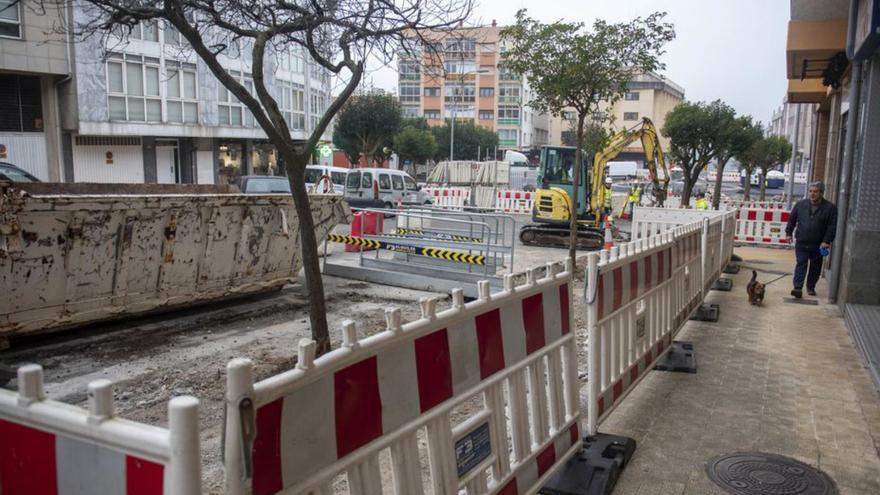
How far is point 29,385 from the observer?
5.13ft

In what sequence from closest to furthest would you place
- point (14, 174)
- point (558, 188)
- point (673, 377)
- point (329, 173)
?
point (673, 377)
point (14, 174)
point (558, 188)
point (329, 173)

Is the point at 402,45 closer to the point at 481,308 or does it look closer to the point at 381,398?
the point at 481,308

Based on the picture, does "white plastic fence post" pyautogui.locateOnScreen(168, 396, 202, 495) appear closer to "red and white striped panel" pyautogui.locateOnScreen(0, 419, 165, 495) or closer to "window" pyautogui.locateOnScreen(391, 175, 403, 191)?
"red and white striped panel" pyautogui.locateOnScreen(0, 419, 165, 495)

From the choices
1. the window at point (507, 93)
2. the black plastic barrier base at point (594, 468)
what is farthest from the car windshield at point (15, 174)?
the window at point (507, 93)

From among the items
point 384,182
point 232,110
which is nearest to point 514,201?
point 384,182

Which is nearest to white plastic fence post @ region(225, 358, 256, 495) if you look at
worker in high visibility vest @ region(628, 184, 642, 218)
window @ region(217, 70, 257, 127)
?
worker in high visibility vest @ region(628, 184, 642, 218)

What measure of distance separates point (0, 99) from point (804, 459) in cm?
2777

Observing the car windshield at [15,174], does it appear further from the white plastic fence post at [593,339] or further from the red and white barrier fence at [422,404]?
the white plastic fence post at [593,339]

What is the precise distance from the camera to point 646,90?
10419 cm

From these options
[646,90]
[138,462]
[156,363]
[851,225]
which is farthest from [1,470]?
[646,90]

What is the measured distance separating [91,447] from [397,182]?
87.3 ft

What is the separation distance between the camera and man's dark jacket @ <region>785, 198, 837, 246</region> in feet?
31.2

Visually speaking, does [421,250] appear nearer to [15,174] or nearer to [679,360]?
[679,360]

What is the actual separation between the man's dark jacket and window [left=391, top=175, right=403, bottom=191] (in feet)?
63.9
